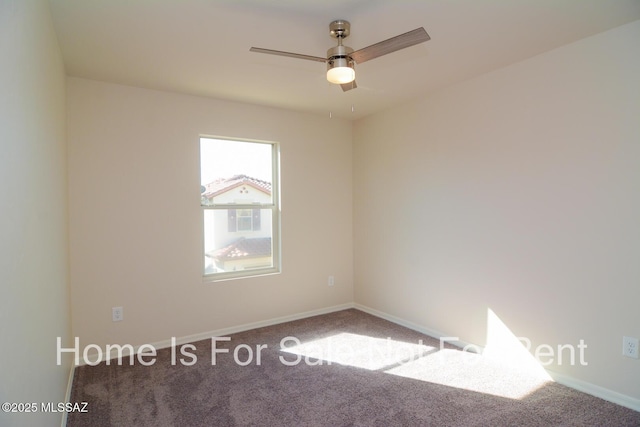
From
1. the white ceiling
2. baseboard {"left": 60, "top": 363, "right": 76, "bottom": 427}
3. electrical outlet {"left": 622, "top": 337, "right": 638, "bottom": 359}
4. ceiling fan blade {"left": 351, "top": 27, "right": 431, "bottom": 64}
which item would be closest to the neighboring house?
the white ceiling

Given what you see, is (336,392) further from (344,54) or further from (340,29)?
(340,29)

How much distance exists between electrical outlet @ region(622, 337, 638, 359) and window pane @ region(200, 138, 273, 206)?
10.9 ft

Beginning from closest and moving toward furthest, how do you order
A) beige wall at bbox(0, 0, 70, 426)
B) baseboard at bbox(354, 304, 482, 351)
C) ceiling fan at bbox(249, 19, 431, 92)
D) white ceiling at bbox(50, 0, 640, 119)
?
beige wall at bbox(0, 0, 70, 426) → ceiling fan at bbox(249, 19, 431, 92) → white ceiling at bbox(50, 0, 640, 119) → baseboard at bbox(354, 304, 482, 351)

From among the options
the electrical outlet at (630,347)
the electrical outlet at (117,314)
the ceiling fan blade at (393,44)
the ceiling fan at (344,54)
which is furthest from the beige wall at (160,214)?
the electrical outlet at (630,347)

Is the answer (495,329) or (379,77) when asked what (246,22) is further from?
(495,329)

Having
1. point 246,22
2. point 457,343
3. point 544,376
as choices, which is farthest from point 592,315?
point 246,22

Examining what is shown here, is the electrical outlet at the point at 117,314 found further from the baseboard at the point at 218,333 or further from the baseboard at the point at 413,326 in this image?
the baseboard at the point at 413,326

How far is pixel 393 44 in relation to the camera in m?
1.92

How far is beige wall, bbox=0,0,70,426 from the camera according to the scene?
1091mm

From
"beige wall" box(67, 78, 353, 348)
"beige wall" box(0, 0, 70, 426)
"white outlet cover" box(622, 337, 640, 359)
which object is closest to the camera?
"beige wall" box(0, 0, 70, 426)

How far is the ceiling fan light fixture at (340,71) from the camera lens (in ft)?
6.68

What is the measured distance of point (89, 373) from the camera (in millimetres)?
2887

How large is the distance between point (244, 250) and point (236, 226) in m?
0.29

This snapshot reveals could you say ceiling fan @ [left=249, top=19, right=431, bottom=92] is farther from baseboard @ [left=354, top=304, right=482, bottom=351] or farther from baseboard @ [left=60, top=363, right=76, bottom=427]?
baseboard @ [left=354, top=304, right=482, bottom=351]
